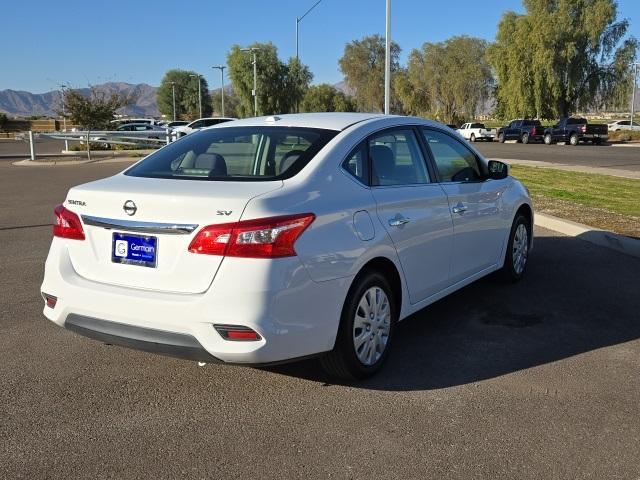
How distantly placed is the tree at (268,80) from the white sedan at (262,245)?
66362 mm

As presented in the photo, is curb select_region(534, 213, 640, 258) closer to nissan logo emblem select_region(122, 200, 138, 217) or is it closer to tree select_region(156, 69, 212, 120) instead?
nissan logo emblem select_region(122, 200, 138, 217)

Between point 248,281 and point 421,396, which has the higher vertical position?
point 248,281

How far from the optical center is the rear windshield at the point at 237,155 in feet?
12.8

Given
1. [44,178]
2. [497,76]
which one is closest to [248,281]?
[44,178]

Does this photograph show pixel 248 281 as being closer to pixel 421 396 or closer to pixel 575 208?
pixel 421 396

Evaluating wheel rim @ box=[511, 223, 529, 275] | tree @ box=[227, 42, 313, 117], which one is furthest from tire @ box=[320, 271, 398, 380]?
tree @ box=[227, 42, 313, 117]

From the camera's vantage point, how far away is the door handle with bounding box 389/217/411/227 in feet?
13.4

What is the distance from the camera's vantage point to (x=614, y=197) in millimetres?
12195

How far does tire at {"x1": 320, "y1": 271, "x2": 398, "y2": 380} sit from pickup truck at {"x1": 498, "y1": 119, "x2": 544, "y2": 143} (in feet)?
147

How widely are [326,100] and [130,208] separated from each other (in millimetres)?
95567

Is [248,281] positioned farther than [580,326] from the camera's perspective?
No

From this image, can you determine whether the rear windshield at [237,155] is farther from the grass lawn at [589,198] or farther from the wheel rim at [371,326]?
the grass lawn at [589,198]

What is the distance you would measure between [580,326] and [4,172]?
2062cm

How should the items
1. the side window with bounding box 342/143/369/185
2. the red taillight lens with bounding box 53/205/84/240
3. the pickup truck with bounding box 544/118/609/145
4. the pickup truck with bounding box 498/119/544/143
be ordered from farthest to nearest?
the pickup truck with bounding box 498/119/544/143 → the pickup truck with bounding box 544/118/609/145 → the side window with bounding box 342/143/369/185 → the red taillight lens with bounding box 53/205/84/240
